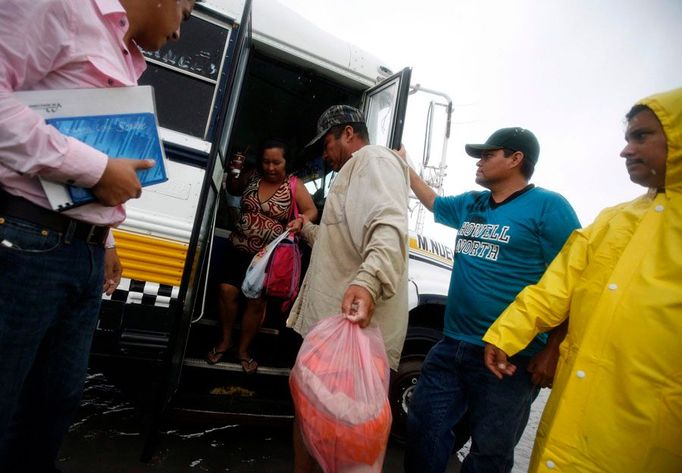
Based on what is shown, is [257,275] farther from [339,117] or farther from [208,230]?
[339,117]

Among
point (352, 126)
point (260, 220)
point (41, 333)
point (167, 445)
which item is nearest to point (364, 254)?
point (352, 126)

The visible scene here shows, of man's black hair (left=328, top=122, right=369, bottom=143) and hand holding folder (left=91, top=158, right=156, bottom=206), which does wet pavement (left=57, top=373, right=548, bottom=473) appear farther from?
man's black hair (left=328, top=122, right=369, bottom=143)

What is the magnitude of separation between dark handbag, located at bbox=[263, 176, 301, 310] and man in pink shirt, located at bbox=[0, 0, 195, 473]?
1286mm

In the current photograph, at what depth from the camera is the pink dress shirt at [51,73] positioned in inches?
33.6

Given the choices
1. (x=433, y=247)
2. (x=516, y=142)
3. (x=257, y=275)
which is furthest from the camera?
(x=433, y=247)

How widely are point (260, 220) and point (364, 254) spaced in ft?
4.64

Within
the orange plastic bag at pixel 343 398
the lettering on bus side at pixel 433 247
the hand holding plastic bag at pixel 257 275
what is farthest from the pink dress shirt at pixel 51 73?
the lettering on bus side at pixel 433 247

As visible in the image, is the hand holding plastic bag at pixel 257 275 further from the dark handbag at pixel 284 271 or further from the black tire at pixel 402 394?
the black tire at pixel 402 394

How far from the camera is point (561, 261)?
1450mm

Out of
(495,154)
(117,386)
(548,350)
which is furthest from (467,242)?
(117,386)

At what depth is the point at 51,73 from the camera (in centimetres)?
99

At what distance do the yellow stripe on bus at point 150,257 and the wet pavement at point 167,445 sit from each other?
0.93 meters

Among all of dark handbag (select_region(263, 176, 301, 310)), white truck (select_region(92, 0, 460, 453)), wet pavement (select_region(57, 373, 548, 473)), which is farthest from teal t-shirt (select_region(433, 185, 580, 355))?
wet pavement (select_region(57, 373, 548, 473))

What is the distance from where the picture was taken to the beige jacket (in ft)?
5.06
